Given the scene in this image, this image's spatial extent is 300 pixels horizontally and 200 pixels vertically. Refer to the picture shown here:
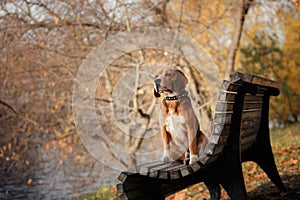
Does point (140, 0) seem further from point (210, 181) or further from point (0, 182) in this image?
point (210, 181)

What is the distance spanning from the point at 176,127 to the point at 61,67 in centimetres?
480

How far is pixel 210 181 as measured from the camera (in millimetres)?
2547

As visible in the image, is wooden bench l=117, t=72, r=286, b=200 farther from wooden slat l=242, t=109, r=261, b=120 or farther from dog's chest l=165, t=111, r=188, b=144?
dog's chest l=165, t=111, r=188, b=144

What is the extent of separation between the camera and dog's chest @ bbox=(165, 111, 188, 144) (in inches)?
101

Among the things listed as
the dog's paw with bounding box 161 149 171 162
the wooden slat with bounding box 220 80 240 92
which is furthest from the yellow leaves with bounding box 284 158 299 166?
the wooden slat with bounding box 220 80 240 92

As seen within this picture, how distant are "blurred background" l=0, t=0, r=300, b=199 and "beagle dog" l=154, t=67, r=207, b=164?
4310 millimetres

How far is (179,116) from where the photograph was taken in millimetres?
2559

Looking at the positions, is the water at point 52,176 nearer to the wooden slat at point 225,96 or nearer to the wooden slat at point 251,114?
the wooden slat at point 251,114

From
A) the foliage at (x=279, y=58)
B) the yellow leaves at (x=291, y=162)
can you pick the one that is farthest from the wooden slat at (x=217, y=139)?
the foliage at (x=279, y=58)

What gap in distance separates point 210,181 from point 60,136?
4992 mm

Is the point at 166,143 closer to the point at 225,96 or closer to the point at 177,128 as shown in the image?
the point at 177,128

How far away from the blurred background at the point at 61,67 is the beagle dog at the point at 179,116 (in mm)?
4310

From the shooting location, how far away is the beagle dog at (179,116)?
2.55 metres

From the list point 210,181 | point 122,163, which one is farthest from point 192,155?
point 122,163
